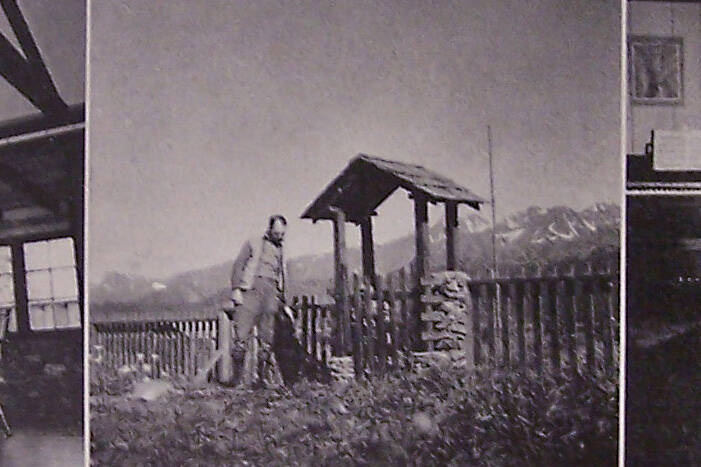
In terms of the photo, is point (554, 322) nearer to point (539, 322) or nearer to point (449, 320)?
point (539, 322)

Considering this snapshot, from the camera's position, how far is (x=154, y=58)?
280cm

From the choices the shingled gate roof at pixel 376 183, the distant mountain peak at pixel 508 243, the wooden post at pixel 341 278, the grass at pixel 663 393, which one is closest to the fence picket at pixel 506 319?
the distant mountain peak at pixel 508 243

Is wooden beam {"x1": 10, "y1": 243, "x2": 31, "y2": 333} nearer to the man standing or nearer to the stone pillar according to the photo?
the man standing

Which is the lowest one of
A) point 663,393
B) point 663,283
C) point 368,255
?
point 663,393

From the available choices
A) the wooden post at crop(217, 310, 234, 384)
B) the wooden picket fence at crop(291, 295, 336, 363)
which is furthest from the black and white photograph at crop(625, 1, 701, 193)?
the wooden post at crop(217, 310, 234, 384)

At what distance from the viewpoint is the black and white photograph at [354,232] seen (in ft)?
9.08

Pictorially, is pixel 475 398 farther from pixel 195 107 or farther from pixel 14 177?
pixel 14 177

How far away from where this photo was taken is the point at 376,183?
2811mm

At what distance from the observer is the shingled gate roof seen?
281 centimetres

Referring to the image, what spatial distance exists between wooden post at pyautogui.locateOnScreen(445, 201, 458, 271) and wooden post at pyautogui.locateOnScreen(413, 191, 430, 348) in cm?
7

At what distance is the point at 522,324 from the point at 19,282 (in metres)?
1.82

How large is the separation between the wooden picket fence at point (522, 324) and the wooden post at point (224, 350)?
44cm

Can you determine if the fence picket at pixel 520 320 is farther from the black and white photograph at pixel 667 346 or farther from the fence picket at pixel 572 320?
the black and white photograph at pixel 667 346

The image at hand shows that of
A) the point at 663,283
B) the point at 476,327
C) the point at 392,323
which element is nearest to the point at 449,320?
the point at 476,327
